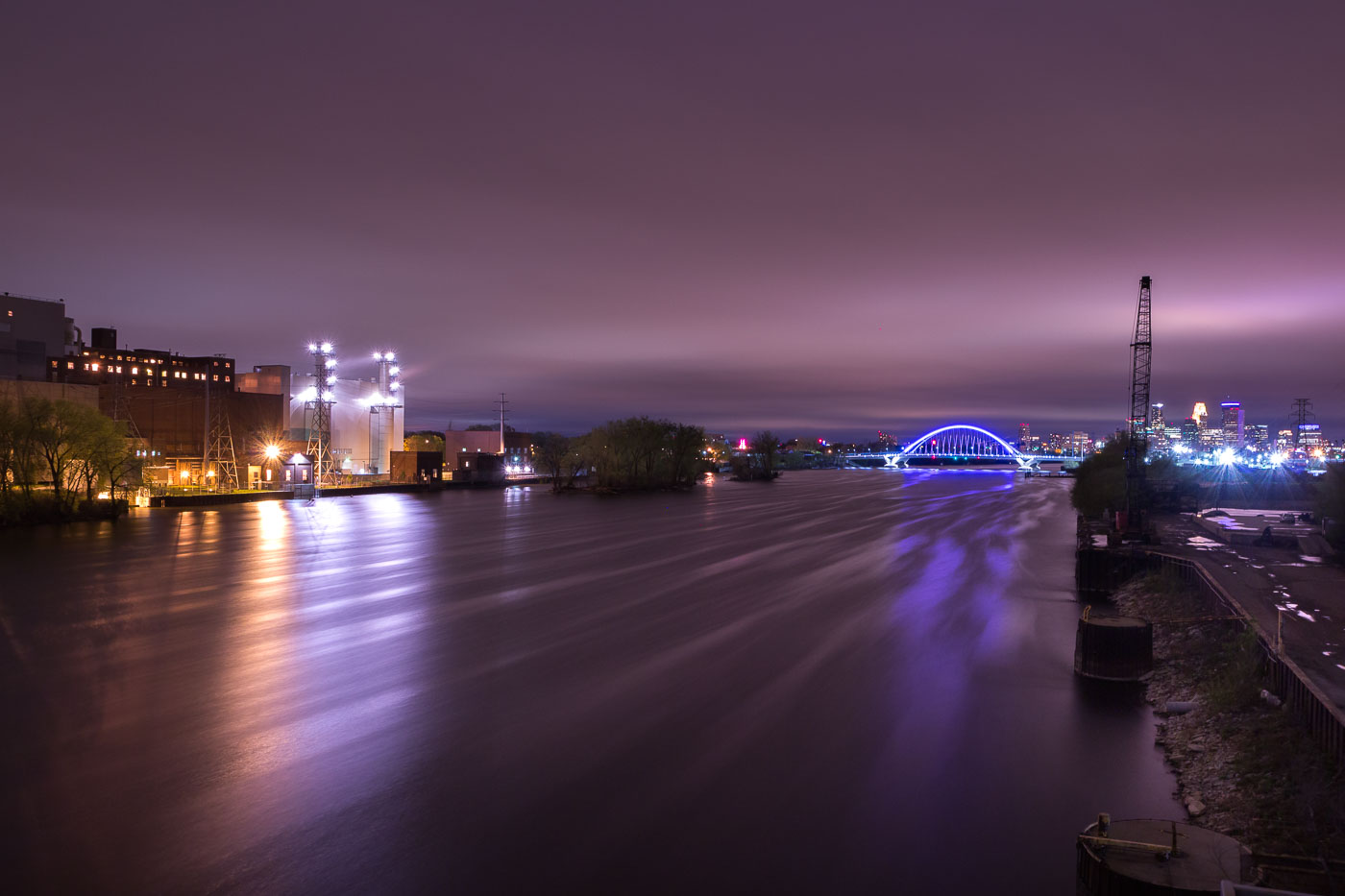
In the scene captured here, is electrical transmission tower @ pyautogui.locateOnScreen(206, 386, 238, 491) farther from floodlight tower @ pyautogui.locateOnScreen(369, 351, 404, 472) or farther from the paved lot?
the paved lot

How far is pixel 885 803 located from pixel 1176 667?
7.79 meters

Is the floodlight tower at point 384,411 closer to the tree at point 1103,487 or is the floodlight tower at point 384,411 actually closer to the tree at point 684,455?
the tree at point 684,455

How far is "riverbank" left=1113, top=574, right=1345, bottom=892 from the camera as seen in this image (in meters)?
7.11

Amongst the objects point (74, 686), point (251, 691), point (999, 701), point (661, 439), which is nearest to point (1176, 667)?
point (999, 701)

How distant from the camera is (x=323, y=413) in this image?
64750 mm

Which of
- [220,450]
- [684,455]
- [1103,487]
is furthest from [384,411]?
[1103,487]

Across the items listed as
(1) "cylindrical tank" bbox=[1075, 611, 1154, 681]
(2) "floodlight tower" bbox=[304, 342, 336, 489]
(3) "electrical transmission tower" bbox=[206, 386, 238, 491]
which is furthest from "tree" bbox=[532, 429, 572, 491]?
(1) "cylindrical tank" bbox=[1075, 611, 1154, 681]

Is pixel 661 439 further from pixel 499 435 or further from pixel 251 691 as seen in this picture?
pixel 251 691

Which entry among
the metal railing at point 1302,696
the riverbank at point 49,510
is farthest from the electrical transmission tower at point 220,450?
the metal railing at point 1302,696

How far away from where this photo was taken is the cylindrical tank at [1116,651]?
535 inches

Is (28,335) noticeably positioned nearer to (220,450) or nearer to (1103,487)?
(220,450)

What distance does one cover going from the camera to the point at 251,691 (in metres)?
12.4

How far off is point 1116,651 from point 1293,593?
558cm

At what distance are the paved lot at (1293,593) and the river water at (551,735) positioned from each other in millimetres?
2305
